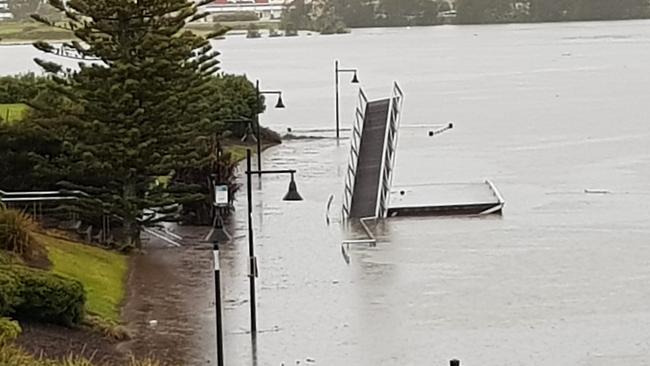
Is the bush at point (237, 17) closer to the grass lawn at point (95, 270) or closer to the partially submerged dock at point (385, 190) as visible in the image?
the partially submerged dock at point (385, 190)

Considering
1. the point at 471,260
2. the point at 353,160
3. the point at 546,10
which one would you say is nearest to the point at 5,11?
the point at 353,160

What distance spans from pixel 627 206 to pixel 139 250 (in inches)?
397

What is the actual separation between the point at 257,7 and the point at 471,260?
11945 cm

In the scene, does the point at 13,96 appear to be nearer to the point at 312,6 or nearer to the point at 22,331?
the point at 22,331

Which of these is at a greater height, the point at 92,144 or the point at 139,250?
the point at 92,144

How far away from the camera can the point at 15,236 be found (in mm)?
16531

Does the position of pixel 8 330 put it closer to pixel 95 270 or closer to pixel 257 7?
pixel 95 270

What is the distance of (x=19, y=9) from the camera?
69.1 m

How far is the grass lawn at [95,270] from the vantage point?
16188 millimetres

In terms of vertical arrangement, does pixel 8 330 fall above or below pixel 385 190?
above

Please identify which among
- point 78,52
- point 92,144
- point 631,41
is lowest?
point 631,41

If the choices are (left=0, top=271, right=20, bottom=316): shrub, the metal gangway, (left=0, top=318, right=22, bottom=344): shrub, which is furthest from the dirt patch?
the metal gangway

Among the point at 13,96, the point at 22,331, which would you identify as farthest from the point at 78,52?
the point at 13,96

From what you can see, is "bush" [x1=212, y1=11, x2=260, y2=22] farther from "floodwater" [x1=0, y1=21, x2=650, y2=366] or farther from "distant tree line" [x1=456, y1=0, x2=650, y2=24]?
"floodwater" [x1=0, y1=21, x2=650, y2=366]
